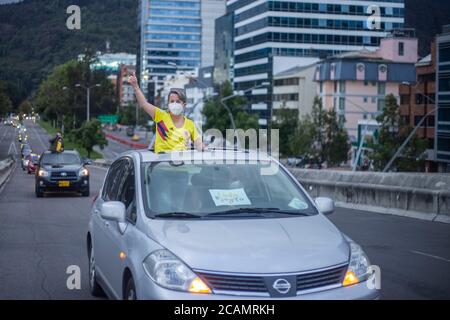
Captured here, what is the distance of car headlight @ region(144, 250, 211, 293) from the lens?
5.46 meters

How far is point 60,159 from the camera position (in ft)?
85.6

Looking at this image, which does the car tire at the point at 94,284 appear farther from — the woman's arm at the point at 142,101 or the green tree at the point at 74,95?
the green tree at the point at 74,95

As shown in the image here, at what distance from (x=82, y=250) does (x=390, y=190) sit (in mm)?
9333

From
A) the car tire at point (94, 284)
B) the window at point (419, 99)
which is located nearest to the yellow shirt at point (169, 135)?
the car tire at point (94, 284)

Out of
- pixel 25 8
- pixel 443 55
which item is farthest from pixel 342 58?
pixel 25 8

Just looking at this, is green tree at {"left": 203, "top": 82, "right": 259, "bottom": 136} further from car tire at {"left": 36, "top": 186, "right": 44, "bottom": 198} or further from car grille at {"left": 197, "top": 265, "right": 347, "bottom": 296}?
car grille at {"left": 197, "top": 265, "right": 347, "bottom": 296}

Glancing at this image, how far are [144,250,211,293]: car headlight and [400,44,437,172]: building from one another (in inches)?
2653

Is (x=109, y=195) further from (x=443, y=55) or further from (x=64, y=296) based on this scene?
(x=443, y=55)

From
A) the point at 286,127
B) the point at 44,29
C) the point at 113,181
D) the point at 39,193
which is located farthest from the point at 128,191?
the point at 286,127

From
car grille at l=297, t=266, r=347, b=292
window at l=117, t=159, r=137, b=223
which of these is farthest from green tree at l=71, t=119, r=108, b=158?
car grille at l=297, t=266, r=347, b=292

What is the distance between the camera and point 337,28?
106 m

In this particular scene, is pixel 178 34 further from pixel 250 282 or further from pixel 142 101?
pixel 250 282

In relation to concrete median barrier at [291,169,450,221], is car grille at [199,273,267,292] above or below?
above

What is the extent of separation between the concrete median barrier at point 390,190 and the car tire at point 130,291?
11147mm
